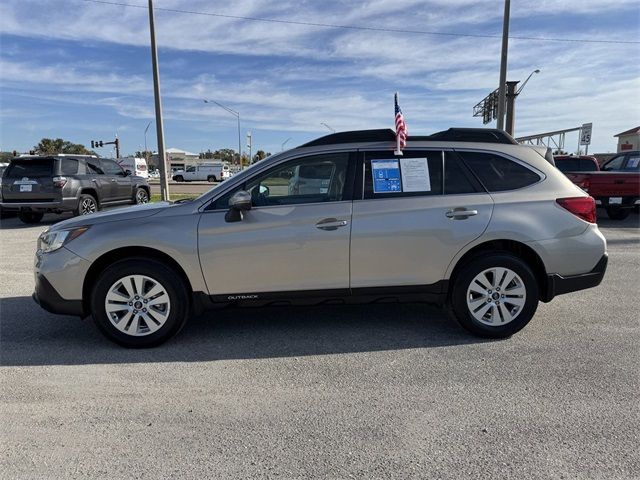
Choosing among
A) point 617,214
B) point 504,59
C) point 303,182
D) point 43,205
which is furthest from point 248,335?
point 504,59

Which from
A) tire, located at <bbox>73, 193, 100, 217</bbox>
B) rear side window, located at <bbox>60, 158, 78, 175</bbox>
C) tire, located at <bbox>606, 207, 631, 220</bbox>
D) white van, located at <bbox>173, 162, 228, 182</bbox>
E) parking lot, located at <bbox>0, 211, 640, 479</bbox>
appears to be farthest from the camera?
white van, located at <bbox>173, 162, 228, 182</bbox>

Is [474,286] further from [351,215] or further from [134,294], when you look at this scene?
[134,294]

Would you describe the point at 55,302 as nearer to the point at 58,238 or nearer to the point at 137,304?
the point at 58,238

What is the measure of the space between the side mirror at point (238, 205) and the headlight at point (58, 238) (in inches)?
48.8

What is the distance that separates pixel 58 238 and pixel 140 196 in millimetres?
11709

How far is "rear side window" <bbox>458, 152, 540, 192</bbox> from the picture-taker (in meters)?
4.36

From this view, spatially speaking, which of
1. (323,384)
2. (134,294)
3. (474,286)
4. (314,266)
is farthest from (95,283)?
(474,286)

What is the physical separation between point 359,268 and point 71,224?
254cm

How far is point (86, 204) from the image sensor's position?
12617mm

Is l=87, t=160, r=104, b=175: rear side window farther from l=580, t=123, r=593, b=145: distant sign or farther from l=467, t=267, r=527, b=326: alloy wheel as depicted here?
l=580, t=123, r=593, b=145: distant sign

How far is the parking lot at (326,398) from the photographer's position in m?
2.61

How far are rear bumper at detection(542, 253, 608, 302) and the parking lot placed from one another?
1.39ft

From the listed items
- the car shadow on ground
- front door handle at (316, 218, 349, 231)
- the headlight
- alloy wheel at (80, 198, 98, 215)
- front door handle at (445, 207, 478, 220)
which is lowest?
the car shadow on ground

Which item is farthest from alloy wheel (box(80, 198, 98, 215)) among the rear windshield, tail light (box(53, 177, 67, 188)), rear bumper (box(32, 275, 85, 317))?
rear bumper (box(32, 275, 85, 317))
